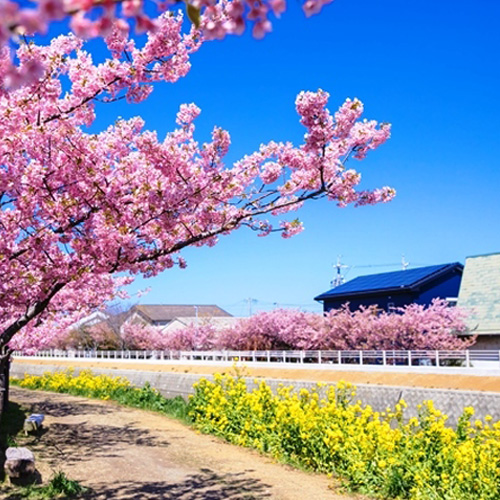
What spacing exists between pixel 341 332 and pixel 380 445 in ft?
94.4

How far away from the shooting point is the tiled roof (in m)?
42.0

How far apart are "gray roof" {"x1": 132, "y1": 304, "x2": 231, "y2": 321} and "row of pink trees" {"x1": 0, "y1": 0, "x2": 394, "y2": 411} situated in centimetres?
8430

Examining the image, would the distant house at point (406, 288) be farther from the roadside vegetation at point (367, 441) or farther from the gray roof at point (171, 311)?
the gray roof at point (171, 311)

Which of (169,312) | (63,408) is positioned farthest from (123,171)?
(169,312)

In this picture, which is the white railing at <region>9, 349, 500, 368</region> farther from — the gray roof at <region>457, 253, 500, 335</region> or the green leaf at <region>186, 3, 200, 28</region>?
the green leaf at <region>186, 3, 200, 28</region>

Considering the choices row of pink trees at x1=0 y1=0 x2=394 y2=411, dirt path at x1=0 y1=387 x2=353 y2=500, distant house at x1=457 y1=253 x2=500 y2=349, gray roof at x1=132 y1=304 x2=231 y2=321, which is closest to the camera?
row of pink trees at x1=0 y1=0 x2=394 y2=411

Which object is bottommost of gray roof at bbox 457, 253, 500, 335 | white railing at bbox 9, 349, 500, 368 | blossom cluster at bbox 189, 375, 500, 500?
blossom cluster at bbox 189, 375, 500, 500

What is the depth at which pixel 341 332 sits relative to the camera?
38.5 m

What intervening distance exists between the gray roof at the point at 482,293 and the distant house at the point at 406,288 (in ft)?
9.54

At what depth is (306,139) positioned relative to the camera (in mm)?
7391

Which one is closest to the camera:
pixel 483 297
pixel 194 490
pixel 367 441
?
pixel 194 490

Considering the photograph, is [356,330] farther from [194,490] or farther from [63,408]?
[194,490]

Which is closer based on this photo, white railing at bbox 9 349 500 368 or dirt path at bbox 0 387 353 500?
dirt path at bbox 0 387 353 500

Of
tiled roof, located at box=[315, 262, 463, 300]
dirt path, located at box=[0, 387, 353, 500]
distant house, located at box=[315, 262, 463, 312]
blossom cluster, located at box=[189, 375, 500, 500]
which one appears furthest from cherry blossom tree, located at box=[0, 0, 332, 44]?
tiled roof, located at box=[315, 262, 463, 300]
